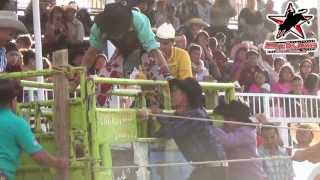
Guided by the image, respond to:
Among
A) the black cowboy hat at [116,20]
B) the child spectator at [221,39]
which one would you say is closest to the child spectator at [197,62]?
the child spectator at [221,39]

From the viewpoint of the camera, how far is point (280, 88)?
12.7m

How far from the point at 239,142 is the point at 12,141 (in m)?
2.06

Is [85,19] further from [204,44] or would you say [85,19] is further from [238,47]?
[238,47]

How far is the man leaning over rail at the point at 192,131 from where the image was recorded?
6.43 m

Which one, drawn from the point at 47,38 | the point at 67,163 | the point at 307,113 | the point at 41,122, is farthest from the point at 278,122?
the point at 67,163

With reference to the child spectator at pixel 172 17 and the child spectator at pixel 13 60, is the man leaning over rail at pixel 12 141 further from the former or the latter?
the child spectator at pixel 172 17

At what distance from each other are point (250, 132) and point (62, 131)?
1.80 metres

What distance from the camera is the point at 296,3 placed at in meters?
16.1

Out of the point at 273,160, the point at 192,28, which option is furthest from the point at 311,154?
the point at 192,28

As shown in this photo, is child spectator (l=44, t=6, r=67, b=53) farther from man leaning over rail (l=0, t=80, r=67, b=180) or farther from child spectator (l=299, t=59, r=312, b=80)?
man leaning over rail (l=0, t=80, r=67, b=180)

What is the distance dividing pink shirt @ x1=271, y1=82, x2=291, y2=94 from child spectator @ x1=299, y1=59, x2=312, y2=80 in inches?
36.9

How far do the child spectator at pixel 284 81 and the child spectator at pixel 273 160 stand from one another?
14.0 ft

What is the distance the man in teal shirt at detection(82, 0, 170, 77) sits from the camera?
7844 millimetres

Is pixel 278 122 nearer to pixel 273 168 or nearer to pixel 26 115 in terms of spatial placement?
pixel 273 168
